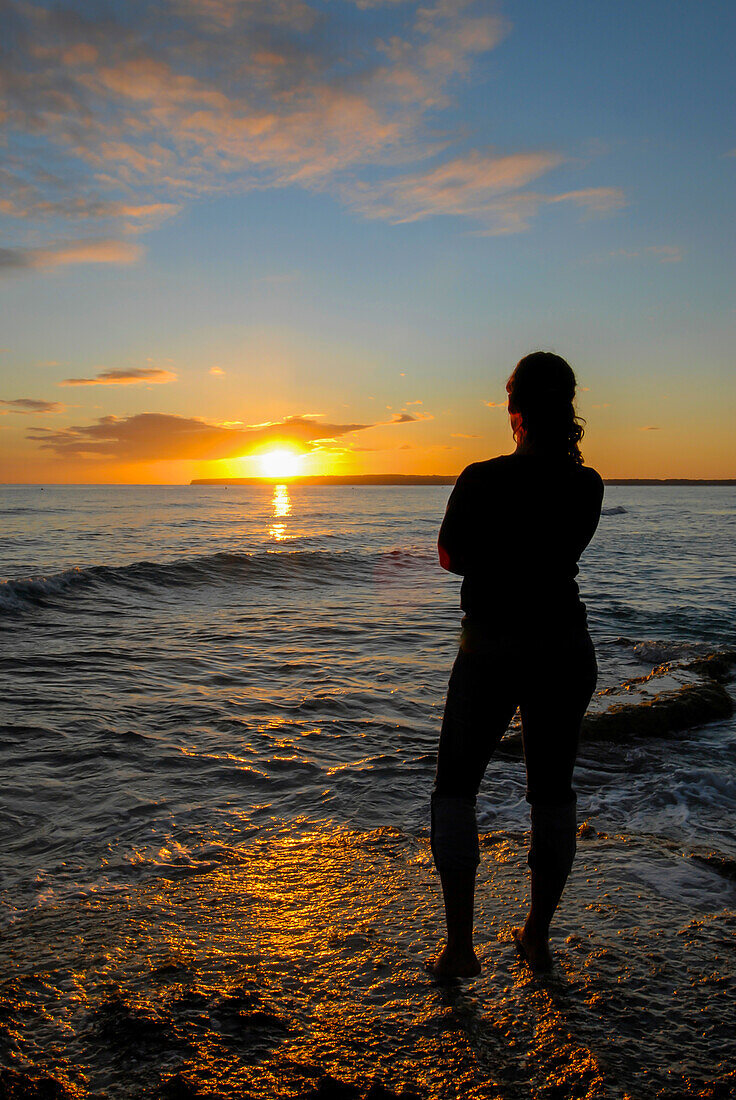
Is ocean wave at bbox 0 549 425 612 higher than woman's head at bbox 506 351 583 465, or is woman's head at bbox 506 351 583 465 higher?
woman's head at bbox 506 351 583 465

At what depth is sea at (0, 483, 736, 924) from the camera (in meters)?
4.14

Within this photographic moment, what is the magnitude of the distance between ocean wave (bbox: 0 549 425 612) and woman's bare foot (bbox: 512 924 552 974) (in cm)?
1256

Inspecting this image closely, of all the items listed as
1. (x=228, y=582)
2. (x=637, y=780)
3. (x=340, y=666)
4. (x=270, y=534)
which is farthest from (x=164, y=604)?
(x=270, y=534)

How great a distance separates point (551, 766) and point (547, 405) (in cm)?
143

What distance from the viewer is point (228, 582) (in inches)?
730

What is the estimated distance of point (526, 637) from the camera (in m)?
2.48

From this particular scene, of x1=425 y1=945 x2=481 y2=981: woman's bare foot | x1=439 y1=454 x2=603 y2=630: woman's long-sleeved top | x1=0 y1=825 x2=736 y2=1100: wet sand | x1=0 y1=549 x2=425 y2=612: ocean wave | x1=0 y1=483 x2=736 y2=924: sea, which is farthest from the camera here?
x1=0 y1=549 x2=425 y2=612: ocean wave

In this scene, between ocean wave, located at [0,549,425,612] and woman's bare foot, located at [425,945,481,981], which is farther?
ocean wave, located at [0,549,425,612]

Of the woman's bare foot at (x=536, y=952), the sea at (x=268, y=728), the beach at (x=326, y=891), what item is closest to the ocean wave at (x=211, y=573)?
the sea at (x=268, y=728)

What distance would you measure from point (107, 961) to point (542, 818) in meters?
1.89

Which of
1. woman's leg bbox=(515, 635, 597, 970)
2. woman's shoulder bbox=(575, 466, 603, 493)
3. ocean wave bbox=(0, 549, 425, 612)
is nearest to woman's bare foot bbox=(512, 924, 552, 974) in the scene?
woman's leg bbox=(515, 635, 597, 970)

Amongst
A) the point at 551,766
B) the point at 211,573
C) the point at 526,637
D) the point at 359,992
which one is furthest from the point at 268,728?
the point at 211,573

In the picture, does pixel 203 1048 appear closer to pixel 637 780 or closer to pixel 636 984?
pixel 636 984

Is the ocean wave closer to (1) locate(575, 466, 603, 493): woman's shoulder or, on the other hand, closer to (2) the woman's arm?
(2) the woman's arm
